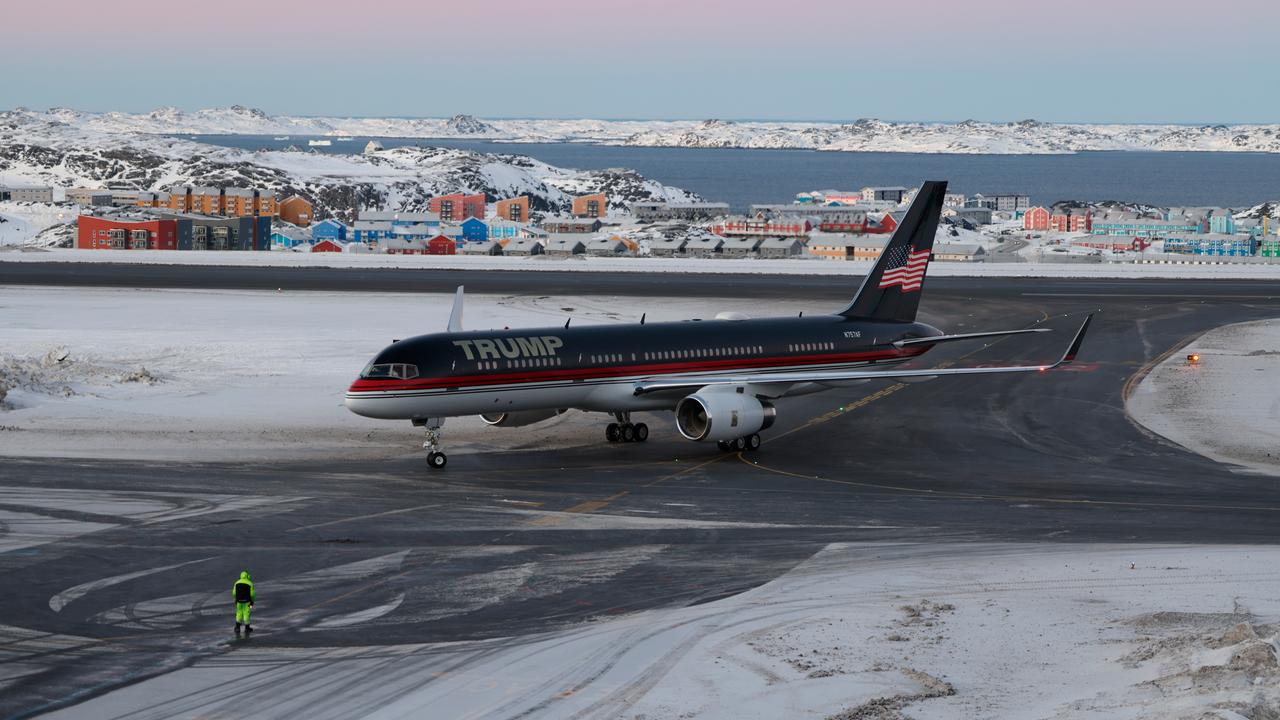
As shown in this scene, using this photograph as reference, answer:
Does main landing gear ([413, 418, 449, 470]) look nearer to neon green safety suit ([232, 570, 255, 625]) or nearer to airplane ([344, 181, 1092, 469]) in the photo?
airplane ([344, 181, 1092, 469])

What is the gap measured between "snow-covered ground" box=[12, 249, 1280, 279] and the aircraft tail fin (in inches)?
3074

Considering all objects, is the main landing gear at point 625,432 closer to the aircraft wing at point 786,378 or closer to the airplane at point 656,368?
the airplane at point 656,368

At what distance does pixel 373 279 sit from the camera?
123 m

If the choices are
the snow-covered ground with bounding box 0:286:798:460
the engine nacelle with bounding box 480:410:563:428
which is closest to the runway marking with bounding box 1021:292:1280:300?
the snow-covered ground with bounding box 0:286:798:460

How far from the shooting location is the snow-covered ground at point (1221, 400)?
167 feet

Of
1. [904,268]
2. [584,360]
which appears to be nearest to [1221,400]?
[904,268]

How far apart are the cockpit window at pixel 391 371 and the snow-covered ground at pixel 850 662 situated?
53.1 feet

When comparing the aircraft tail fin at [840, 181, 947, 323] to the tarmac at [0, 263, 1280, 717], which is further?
the aircraft tail fin at [840, 181, 947, 323]

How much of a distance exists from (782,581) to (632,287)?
85646mm

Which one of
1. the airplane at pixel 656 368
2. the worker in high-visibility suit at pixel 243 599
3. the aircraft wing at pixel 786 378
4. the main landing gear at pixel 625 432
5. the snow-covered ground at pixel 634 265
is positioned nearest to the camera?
the worker in high-visibility suit at pixel 243 599

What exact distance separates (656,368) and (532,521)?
12.9 metres

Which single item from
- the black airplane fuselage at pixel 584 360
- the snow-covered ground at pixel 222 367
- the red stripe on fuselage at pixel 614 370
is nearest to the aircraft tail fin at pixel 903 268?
the black airplane fuselage at pixel 584 360

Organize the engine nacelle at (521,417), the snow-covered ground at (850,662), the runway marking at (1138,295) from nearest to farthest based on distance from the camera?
the snow-covered ground at (850,662)
the engine nacelle at (521,417)
the runway marking at (1138,295)

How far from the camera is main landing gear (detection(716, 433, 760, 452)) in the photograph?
165ft
